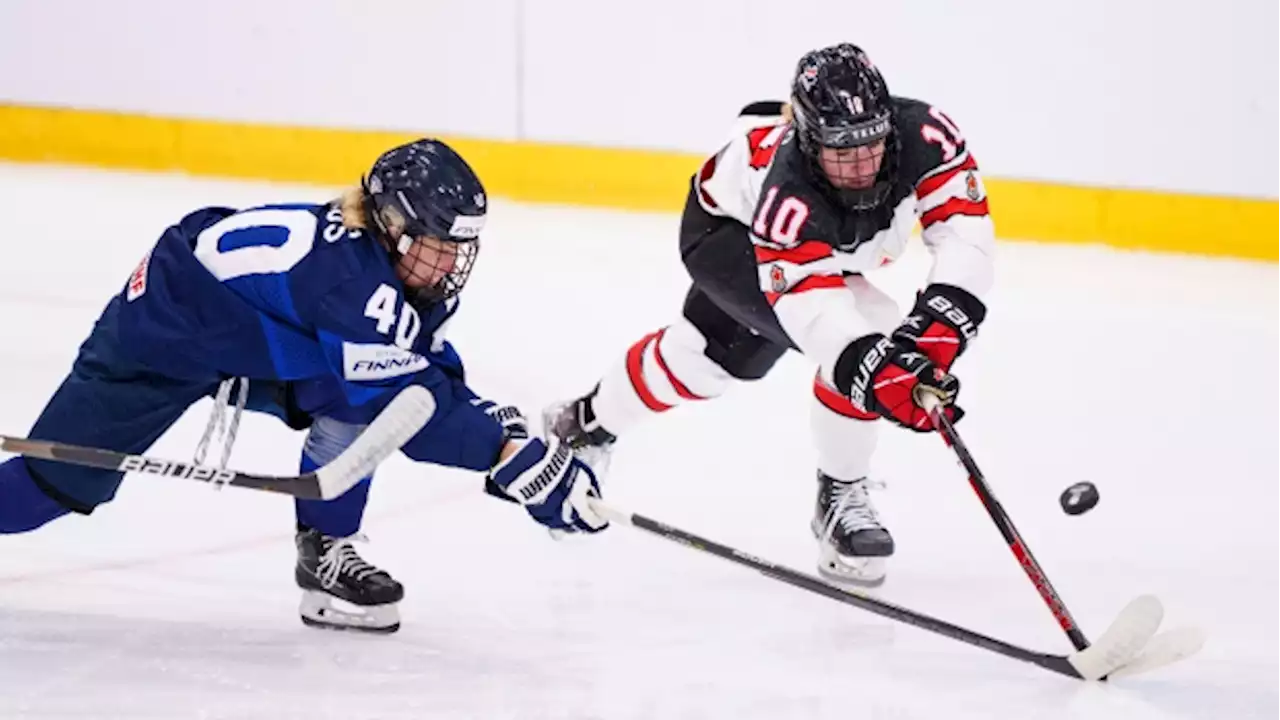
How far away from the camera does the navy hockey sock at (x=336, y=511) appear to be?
2.87m

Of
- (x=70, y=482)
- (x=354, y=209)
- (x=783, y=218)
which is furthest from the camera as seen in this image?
(x=783, y=218)

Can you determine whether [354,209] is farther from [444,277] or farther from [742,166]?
[742,166]

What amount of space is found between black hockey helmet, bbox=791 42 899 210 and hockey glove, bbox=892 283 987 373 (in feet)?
0.68

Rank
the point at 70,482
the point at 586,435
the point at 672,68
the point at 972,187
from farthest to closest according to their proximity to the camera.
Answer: the point at 672,68
the point at 586,435
the point at 972,187
the point at 70,482

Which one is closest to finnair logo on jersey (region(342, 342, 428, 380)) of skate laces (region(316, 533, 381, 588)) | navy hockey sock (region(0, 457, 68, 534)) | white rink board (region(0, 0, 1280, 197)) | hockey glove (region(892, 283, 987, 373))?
skate laces (region(316, 533, 381, 588))

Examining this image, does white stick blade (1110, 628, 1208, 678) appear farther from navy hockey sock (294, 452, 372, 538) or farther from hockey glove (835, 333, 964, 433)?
navy hockey sock (294, 452, 372, 538)

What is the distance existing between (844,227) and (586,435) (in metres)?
0.75

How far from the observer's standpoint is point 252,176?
21.4 ft

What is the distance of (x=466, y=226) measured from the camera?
2.58 meters

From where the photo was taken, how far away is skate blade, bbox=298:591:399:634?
2.85 metres

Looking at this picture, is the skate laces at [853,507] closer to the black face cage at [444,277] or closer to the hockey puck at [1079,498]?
the hockey puck at [1079,498]

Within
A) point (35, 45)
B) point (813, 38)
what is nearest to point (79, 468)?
point (813, 38)

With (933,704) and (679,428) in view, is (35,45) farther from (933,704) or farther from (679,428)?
(933,704)

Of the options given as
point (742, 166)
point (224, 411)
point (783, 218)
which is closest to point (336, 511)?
point (224, 411)
